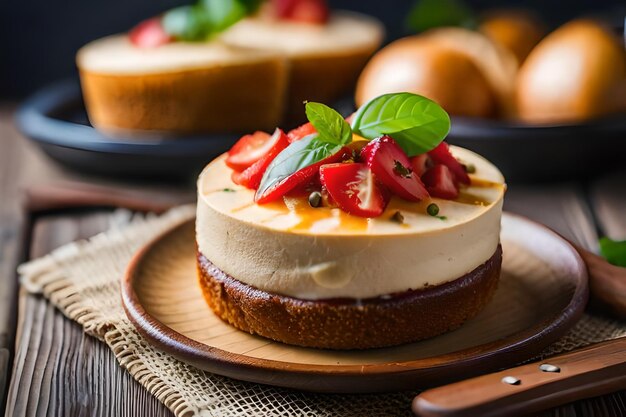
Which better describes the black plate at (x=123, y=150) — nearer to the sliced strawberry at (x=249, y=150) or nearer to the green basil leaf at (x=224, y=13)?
the green basil leaf at (x=224, y=13)

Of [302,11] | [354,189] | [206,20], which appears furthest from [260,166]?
[302,11]

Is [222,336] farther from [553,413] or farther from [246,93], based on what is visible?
[246,93]

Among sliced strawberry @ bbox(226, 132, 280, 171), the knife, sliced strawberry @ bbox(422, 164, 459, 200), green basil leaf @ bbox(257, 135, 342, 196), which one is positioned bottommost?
the knife

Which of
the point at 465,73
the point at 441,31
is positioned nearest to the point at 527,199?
the point at 465,73

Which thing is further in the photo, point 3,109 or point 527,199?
point 3,109

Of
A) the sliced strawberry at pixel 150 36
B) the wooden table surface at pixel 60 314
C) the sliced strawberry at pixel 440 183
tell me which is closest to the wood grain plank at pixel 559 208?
the wooden table surface at pixel 60 314

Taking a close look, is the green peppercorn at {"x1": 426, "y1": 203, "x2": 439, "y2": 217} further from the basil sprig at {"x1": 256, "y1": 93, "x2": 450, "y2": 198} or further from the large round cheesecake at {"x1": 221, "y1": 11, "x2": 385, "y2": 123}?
the large round cheesecake at {"x1": 221, "y1": 11, "x2": 385, "y2": 123}

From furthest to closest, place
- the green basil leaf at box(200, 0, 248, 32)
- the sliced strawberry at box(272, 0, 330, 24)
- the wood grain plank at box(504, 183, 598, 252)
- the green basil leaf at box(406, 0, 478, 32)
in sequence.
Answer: the sliced strawberry at box(272, 0, 330, 24) → the green basil leaf at box(406, 0, 478, 32) → the green basil leaf at box(200, 0, 248, 32) → the wood grain plank at box(504, 183, 598, 252)

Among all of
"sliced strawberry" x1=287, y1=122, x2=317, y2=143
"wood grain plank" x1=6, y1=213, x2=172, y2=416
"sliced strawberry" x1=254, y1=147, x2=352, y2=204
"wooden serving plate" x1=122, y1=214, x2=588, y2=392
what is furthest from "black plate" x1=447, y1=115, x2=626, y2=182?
"wood grain plank" x1=6, y1=213, x2=172, y2=416
